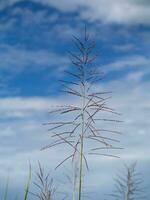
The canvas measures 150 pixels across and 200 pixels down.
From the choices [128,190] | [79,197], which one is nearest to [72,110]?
[79,197]

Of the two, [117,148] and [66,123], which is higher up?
[66,123]

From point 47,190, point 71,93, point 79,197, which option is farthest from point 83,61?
point 47,190

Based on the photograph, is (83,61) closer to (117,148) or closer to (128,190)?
(117,148)

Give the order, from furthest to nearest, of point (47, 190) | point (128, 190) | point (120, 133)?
1. point (128, 190)
2. point (47, 190)
3. point (120, 133)

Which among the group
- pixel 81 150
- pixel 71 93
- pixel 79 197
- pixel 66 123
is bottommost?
pixel 79 197

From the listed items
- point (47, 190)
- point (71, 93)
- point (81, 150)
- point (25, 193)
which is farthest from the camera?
point (47, 190)

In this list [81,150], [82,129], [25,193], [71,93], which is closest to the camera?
[25,193]

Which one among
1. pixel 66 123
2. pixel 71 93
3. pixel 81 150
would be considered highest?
pixel 71 93

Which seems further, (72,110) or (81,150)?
(72,110)

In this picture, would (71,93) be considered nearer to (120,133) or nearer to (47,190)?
(120,133)
